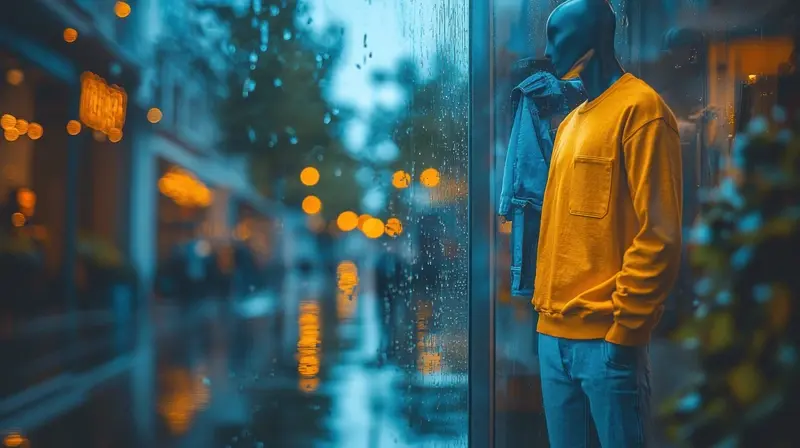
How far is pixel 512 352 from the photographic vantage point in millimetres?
2697

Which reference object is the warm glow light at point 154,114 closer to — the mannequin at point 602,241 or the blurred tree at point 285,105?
the blurred tree at point 285,105

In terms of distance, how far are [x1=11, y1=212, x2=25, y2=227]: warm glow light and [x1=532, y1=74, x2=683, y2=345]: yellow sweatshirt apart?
37.8 feet

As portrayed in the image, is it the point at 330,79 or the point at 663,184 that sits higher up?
the point at 330,79

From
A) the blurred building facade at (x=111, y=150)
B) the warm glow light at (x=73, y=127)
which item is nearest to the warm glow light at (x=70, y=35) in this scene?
the blurred building facade at (x=111, y=150)

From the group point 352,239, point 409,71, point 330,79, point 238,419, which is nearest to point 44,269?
point 352,239

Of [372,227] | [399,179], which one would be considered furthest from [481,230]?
[372,227]

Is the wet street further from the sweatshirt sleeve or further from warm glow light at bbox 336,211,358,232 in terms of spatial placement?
warm glow light at bbox 336,211,358,232

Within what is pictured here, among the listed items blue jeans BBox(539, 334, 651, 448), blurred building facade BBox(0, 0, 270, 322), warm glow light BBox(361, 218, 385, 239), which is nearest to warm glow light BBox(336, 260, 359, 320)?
warm glow light BBox(361, 218, 385, 239)

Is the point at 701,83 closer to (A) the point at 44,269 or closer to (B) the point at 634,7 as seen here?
(B) the point at 634,7

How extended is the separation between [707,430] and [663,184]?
2.66 ft

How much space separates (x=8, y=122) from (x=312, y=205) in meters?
5.86

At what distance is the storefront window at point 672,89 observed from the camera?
7.16ft

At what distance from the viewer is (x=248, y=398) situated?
6574mm

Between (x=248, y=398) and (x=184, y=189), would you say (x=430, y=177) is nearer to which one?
(x=248, y=398)
